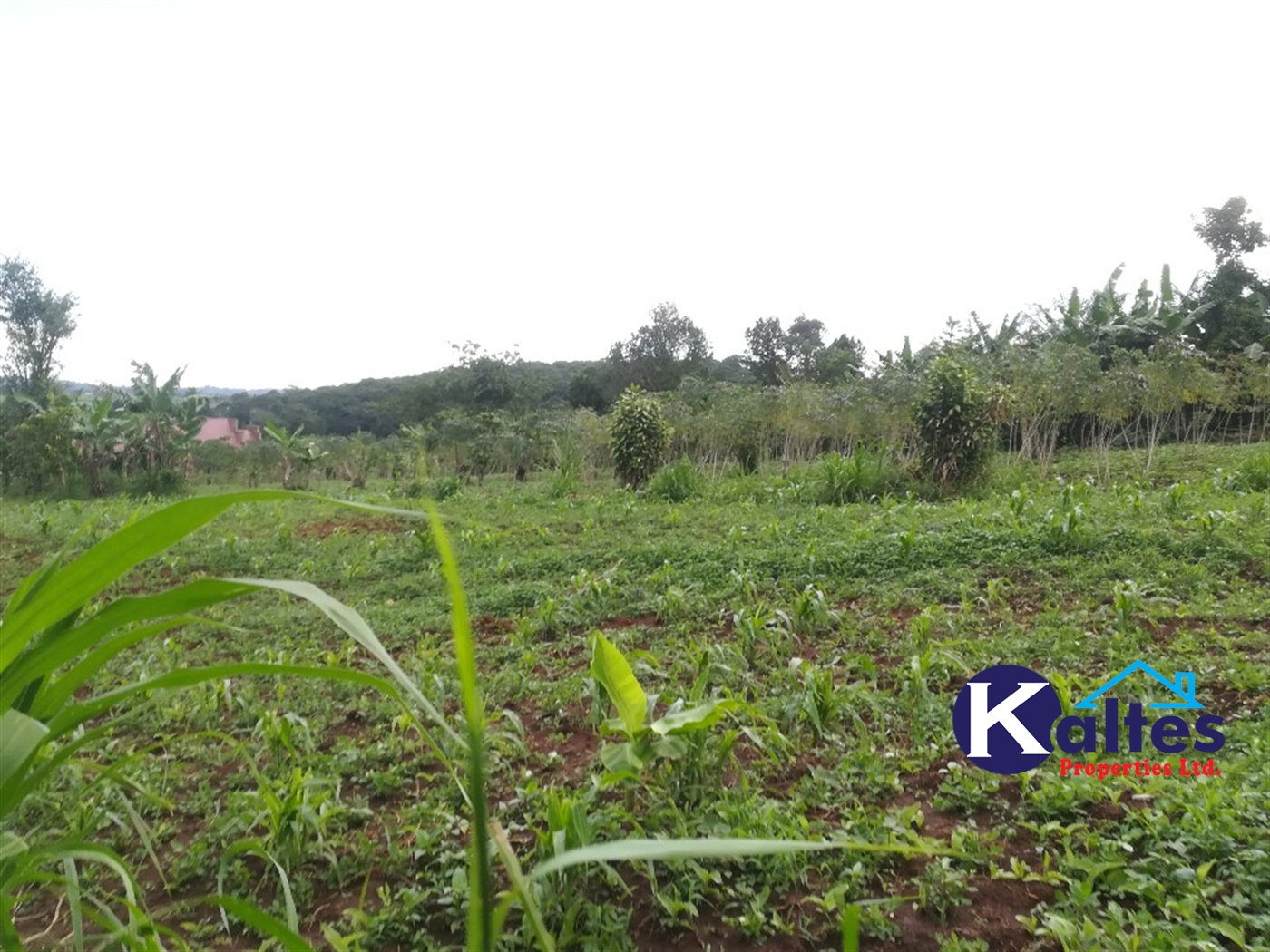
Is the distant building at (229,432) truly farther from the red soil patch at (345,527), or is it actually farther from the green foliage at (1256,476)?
the green foliage at (1256,476)

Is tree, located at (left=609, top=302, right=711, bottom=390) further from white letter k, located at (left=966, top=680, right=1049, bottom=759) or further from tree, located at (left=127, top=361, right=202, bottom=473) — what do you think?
white letter k, located at (left=966, top=680, right=1049, bottom=759)

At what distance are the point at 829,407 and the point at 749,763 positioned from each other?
10983 millimetres

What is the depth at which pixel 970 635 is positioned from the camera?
10.5 ft

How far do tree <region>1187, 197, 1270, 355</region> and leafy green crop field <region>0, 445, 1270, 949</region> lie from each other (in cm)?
1343

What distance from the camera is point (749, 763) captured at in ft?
7.27

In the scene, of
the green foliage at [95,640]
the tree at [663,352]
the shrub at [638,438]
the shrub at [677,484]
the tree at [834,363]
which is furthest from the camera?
the tree at [663,352]

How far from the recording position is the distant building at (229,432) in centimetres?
1983

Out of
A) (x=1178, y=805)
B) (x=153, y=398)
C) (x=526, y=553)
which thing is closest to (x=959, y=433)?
(x=526, y=553)

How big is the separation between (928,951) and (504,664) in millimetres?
2183

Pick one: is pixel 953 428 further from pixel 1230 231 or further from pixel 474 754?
pixel 1230 231

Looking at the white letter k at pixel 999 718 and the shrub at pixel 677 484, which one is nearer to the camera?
the white letter k at pixel 999 718

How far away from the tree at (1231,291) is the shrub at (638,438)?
36.3 ft

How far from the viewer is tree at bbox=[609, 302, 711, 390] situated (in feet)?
99.2

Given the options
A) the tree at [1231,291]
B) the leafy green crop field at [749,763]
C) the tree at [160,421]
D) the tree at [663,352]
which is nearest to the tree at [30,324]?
the tree at [160,421]
